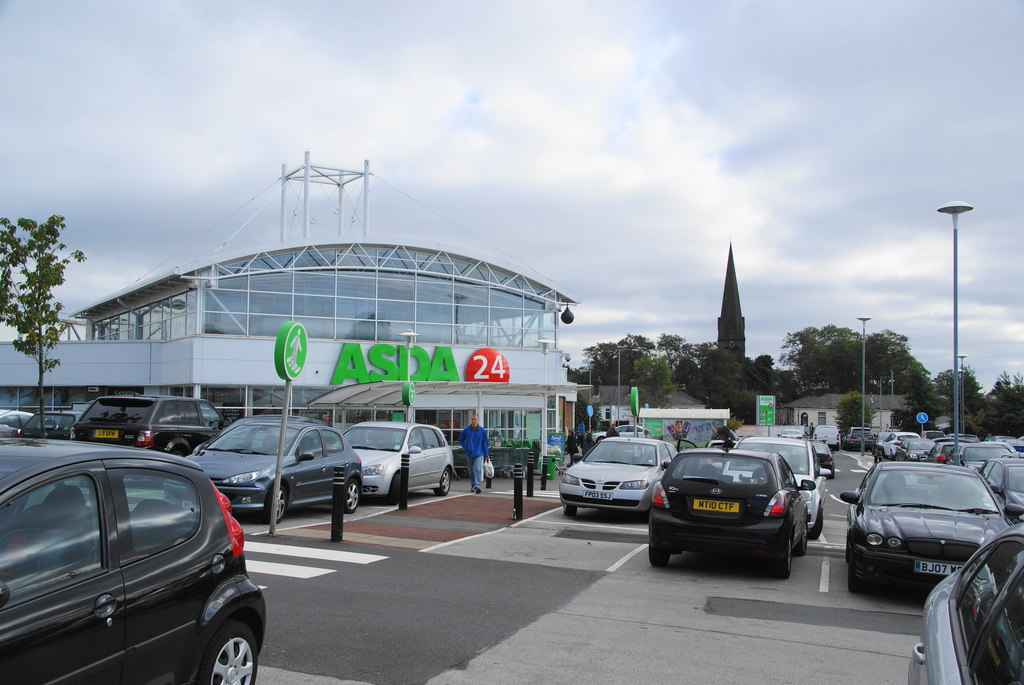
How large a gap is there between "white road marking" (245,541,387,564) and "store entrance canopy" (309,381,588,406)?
49.7ft

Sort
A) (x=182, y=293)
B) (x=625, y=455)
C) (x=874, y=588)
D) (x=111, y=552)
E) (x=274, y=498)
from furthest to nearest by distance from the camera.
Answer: (x=182, y=293) → (x=625, y=455) → (x=274, y=498) → (x=874, y=588) → (x=111, y=552)

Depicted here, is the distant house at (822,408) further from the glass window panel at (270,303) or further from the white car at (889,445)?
the glass window panel at (270,303)

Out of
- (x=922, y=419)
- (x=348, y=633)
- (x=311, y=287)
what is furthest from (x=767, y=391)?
(x=348, y=633)

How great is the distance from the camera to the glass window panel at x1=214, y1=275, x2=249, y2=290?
31203mm

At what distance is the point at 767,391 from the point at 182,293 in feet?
388

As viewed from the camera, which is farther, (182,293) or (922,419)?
(922,419)

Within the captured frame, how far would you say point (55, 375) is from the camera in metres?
33.8

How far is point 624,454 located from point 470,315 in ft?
69.5

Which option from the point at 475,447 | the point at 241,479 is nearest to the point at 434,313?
the point at 475,447

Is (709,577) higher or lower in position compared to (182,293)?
lower

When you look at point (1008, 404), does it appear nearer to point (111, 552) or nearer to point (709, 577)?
point (709, 577)

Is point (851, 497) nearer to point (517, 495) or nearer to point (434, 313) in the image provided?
point (517, 495)

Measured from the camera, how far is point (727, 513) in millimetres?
9875

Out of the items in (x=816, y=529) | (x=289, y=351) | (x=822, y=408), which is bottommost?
(x=822, y=408)
